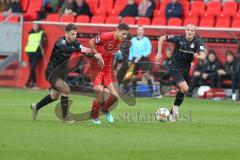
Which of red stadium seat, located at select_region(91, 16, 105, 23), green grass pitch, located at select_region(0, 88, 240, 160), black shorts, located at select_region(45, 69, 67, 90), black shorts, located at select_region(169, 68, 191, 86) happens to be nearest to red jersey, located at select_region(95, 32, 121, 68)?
black shorts, located at select_region(45, 69, 67, 90)

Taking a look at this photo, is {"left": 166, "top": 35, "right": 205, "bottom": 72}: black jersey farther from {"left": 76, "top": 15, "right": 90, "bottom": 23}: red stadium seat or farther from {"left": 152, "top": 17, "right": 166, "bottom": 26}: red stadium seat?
{"left": 76, "top": 15, "right": 90, "bottom": 23}: red stadium seat

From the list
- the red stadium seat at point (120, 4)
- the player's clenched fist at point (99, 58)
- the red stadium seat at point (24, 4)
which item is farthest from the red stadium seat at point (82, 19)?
the player's clenched fist at point (99, 58)

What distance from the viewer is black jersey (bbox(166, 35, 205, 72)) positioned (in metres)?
17.5

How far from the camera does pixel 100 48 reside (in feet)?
52.1

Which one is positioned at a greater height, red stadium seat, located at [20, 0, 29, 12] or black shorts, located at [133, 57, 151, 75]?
red stadium seat, located at [20, 0, 29, 12]

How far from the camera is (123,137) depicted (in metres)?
13.2

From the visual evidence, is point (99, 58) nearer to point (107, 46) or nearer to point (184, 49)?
point (107, 46)

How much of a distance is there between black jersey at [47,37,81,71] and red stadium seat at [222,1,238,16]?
11330mm

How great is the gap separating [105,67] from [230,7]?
11527 millimetres

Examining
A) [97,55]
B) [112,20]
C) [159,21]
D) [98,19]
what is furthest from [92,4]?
[97,55]

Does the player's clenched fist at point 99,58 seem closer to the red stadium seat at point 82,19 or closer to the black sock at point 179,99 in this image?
the black sock at point 179,99

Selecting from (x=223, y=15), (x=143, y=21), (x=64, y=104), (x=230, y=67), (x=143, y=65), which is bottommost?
(x=143, y=65)

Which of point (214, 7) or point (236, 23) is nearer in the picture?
point (236, 23)

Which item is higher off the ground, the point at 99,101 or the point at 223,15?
the point at 223,15
